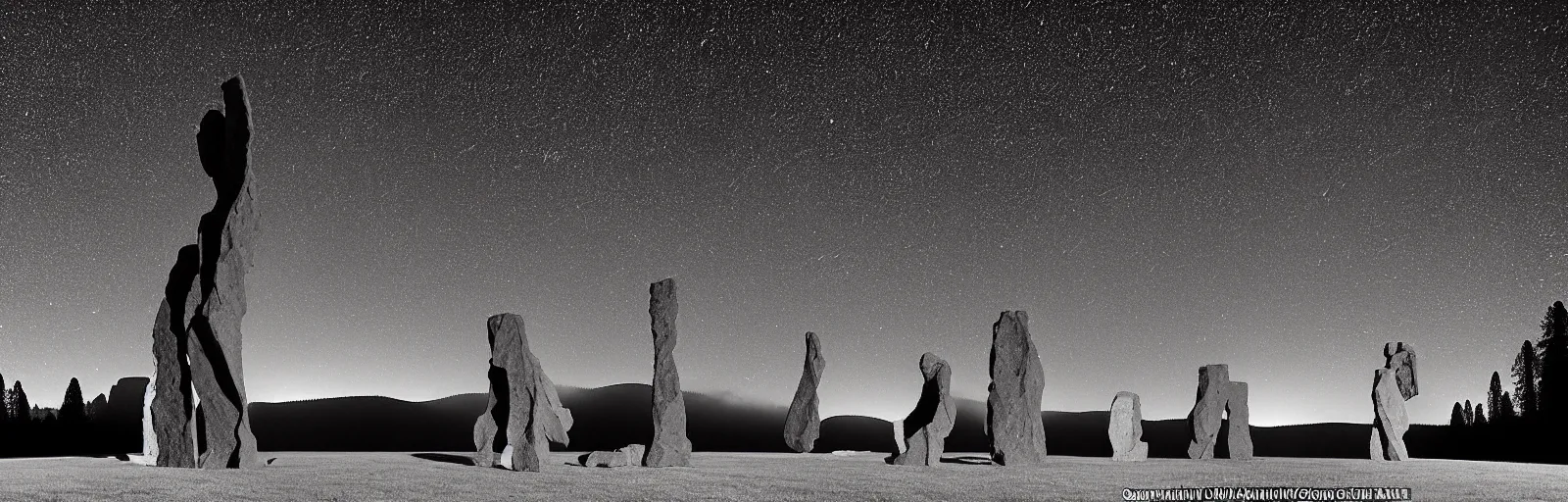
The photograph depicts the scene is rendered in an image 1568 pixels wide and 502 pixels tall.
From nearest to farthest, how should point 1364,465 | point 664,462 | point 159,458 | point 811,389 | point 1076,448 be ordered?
1. point 159,458
2. point 664,462
3. point 1364,465
4. point 811,389
5. point 1076,448

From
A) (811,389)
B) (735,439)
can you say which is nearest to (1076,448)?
(735,439)

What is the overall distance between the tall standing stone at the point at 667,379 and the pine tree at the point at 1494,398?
1340 inches

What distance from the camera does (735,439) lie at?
4191cm

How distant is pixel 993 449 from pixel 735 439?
19362mm

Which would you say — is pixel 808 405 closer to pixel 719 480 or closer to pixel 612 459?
pixel 612 459

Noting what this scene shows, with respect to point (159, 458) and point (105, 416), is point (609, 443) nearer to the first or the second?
point (105, 416)

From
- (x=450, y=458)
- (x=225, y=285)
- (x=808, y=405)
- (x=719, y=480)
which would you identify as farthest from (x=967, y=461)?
(x=225, y=285)

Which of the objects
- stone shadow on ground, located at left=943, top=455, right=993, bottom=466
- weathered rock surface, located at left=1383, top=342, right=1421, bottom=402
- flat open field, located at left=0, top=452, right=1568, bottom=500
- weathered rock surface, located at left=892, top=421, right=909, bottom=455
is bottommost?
flat open field, located at left=0, top=452, right=1568, bottom=500

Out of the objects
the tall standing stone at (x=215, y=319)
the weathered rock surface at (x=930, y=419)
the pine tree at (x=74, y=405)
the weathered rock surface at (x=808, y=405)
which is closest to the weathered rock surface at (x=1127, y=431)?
the weathered rock surface at (x=930, y=419)

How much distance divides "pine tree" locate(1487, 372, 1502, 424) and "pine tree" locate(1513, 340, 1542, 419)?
99 cm

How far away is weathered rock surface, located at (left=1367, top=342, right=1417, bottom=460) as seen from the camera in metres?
27.3

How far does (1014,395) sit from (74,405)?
33104 millimetres

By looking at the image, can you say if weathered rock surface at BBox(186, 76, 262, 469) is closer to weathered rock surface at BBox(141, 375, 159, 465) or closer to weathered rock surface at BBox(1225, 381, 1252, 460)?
weathered rock surface at BBox(141, 375, 159, 465)

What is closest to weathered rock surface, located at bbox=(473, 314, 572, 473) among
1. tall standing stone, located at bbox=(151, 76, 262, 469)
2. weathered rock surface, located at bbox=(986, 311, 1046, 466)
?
tall standing stone, located at bbox=(151, 76, 262, 469)
